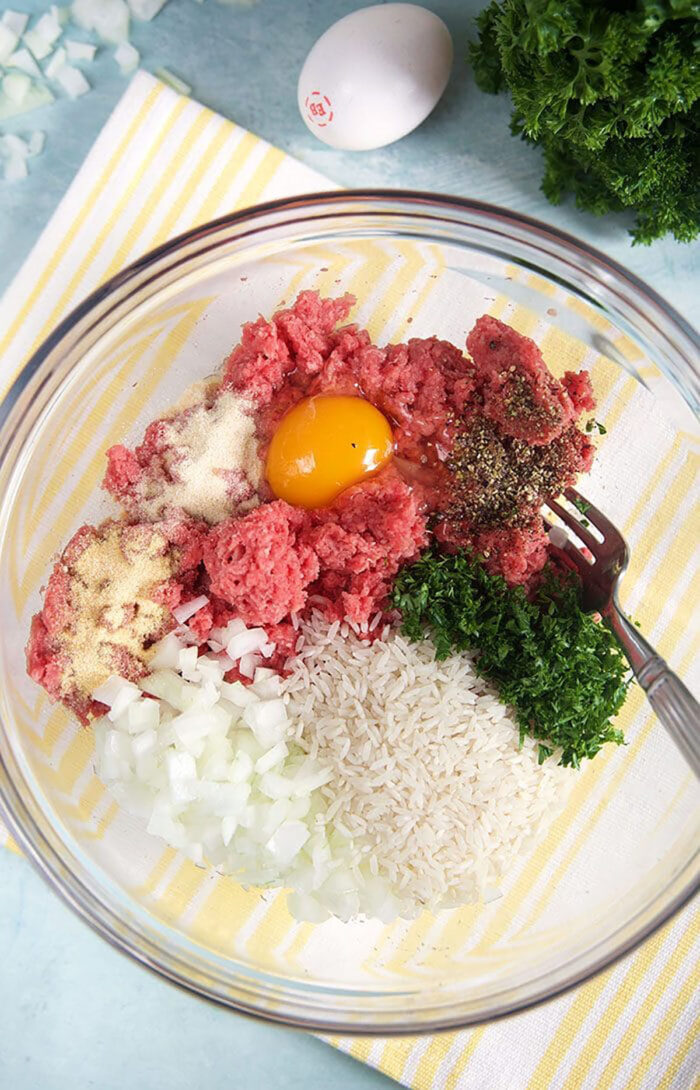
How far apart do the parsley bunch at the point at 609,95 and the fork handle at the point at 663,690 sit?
2.90 ft

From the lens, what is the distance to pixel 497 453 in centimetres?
180

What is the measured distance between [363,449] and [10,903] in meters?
1.38

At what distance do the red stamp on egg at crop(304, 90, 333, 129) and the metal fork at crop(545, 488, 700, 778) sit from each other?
98 cm

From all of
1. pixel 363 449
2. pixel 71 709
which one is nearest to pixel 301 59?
pixel 363 449

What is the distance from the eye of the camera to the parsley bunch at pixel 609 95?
1.74 meters

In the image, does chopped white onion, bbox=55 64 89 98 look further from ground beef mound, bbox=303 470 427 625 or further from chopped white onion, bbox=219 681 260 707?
chopped white onion, bbox=219 681 260 707

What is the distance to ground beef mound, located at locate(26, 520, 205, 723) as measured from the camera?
6.00 feet

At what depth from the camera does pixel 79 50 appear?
2.32 meters

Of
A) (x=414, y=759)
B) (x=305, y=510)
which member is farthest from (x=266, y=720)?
(x=305, y=510)

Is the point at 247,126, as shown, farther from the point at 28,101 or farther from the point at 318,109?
the point at 28,101

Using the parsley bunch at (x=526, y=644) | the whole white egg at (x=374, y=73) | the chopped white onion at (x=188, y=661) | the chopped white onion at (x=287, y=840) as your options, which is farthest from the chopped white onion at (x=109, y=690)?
the whole white egg at (x=374, y=73)

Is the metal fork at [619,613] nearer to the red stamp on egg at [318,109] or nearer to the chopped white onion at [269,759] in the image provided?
the chopped white onion at [269,759]

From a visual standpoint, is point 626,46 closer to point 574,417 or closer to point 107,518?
point 574,417

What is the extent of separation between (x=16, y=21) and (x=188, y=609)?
5.09 ft
